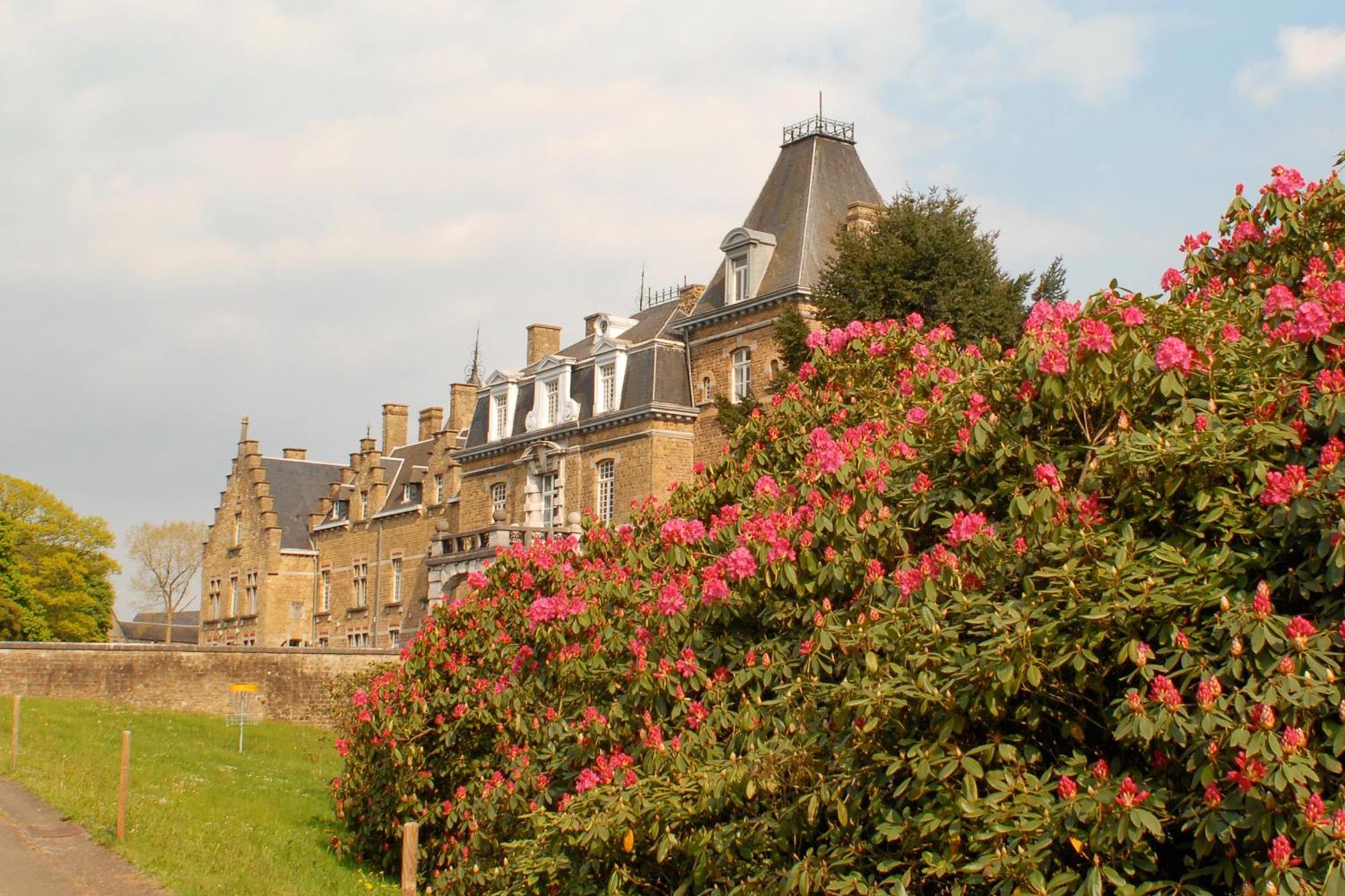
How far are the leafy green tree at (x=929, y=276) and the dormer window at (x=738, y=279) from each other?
945cm

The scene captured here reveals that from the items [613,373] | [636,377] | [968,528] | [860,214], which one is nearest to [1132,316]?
[968,528]

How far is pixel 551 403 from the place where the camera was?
45.2m

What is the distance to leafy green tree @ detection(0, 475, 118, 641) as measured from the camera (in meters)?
66.5

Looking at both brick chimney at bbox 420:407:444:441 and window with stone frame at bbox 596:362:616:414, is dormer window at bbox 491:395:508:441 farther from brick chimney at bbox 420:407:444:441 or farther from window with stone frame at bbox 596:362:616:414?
brick chimney at bbox 420:407:444:441

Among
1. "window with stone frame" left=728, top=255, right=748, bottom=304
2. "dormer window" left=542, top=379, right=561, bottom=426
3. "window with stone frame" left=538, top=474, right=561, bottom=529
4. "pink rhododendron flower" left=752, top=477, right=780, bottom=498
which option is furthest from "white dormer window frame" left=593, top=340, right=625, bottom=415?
"pink rhododendron flower" left=752, top=477, right=780, bottom=498

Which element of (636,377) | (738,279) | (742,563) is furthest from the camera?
(636,377)

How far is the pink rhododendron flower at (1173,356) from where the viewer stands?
670cm

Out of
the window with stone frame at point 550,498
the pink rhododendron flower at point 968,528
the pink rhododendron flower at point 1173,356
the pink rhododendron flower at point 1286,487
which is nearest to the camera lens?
the pink rhododendron flower at point 1286,487

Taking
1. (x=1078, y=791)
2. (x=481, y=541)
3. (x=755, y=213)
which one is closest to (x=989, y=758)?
(x=1078, y=791)

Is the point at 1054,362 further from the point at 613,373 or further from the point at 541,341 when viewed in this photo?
the point at 541,341

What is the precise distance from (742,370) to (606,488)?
6.10 metres

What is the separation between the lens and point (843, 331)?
12.3 metres

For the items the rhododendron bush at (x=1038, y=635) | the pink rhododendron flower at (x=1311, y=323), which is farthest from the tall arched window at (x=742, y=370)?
the pink rhododendron flower at (x=1311, y=323)

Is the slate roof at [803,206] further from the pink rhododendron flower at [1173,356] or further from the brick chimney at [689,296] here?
the pink rhododendron flower at [1173,356]
